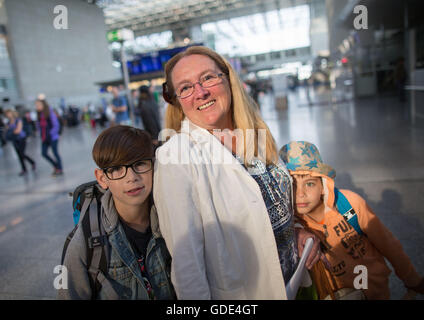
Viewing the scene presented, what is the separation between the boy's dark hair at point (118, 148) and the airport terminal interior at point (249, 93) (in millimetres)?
304

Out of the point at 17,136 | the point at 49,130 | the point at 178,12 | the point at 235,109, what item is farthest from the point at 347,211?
the point at 178,12

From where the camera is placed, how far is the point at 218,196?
1.10 meters

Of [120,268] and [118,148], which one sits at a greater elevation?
[118,148]

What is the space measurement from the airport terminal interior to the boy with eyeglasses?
1.19ft

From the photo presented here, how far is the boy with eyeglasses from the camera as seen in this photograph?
1291mm

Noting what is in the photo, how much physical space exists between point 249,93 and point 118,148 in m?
4.21

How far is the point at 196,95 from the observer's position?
1322 millimetres

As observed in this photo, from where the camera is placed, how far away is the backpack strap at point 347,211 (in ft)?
5.27

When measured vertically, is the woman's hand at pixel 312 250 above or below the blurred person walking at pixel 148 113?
below

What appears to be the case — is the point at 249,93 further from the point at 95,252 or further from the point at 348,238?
the point at 95,252

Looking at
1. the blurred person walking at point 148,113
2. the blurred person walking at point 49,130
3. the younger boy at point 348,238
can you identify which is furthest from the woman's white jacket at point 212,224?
the blurred person walking at point 49,130

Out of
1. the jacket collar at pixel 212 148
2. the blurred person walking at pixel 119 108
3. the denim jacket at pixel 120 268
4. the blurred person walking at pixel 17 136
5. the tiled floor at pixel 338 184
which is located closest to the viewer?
the jacket collar at pixel 212 148

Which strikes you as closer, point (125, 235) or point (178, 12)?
point (125, 235)

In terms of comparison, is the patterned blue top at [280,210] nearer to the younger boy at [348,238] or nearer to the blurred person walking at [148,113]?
the younger boy at [348,238]
